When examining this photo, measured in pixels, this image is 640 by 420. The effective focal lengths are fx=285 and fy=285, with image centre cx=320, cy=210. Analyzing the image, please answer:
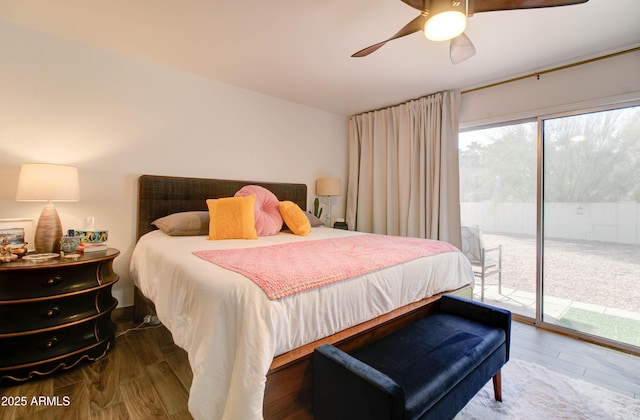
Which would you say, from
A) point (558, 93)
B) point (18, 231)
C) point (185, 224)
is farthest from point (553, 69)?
point (18, 231)

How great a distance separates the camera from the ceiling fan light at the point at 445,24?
1.53 meters

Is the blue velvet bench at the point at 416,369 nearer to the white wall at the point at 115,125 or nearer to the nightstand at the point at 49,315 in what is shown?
the nightstand at the point at 49,315

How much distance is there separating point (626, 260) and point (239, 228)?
3.34 meters

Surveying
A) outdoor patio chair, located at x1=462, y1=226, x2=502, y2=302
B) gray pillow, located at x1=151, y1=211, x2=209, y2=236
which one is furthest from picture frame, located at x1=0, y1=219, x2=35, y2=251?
outdoor patio chair, located at x1=462, y1=226, x2=502, y2=302

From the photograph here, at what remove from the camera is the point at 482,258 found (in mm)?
3182

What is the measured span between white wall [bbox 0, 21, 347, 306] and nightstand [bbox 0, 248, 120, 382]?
2.27ft

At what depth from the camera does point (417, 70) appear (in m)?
2.90

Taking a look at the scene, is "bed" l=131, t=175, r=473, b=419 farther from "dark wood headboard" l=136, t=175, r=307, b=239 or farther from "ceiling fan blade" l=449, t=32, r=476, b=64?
"ceiling fan blade" l=449, t=32, r=476, b=64

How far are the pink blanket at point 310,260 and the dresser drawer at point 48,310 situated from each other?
A: 0.96 metres

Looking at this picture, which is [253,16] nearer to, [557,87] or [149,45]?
[149,45]

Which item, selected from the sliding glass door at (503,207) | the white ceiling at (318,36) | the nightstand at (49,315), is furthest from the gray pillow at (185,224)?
the sliding glass door at (503,207)

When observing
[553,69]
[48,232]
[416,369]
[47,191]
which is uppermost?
[553,69]

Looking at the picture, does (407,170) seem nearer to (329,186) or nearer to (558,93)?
(329,186)

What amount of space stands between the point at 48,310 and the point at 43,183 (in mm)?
866
